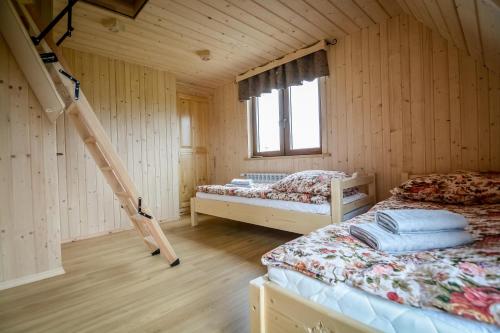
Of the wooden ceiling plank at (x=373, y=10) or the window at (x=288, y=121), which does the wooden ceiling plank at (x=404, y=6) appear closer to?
the wooden ceiling plank at (x=373, y=10)

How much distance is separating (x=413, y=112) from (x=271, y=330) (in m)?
2.40

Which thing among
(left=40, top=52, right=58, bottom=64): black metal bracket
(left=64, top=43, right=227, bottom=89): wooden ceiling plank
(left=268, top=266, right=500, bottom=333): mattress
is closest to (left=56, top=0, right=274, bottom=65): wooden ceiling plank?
(left=64, top=43, right=227, bottom=89): wooden ceiling plank

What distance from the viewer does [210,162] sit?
4.70 metres

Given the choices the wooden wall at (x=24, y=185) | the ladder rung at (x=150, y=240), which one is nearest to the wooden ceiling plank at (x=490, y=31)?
the ladder rung at (x=150, y=240)

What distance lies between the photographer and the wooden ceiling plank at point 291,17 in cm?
224

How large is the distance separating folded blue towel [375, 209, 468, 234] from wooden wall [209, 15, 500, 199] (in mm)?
1544

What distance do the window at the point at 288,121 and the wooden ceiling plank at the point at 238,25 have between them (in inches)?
23.9

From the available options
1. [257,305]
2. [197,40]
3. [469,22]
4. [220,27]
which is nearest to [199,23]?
[220,27]

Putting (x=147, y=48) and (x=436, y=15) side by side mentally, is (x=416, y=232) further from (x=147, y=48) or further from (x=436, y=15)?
(x=147, y=48)

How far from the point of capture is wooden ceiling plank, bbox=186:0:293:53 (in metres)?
2.26

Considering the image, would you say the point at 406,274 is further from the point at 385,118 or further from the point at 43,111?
the point at 43,111

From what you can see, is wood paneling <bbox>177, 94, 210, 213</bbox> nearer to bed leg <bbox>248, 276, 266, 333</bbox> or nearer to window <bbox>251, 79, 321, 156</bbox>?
window <bbox>251, 79, 321, 156</bbox>

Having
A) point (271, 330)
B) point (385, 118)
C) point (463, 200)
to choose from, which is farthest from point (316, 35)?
point (271, 330)

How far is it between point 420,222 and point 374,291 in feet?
1.42
